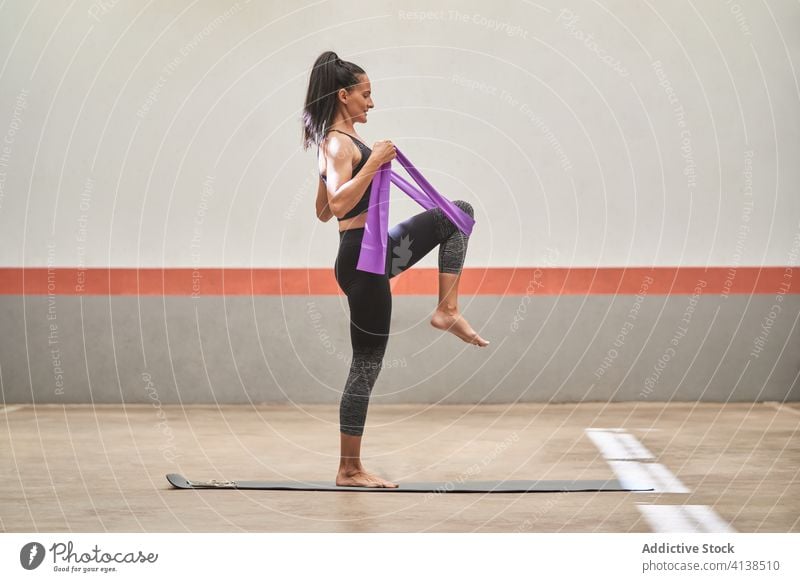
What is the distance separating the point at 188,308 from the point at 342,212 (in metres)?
3.85

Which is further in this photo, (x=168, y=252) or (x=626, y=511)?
(x=168, y=252)

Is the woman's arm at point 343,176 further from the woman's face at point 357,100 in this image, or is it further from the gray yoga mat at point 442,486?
the gray yoga mat at point 442,486

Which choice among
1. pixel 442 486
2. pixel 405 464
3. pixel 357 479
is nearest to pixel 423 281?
pixel 405 464

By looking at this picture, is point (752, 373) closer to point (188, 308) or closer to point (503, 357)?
point (503, 357)

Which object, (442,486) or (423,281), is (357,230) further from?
(423,281)

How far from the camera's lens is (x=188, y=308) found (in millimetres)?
7801

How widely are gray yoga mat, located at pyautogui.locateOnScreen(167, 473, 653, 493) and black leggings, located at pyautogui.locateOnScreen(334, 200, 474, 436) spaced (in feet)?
1.42

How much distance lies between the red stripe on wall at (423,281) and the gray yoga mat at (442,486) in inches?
123

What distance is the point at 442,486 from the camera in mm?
4648
